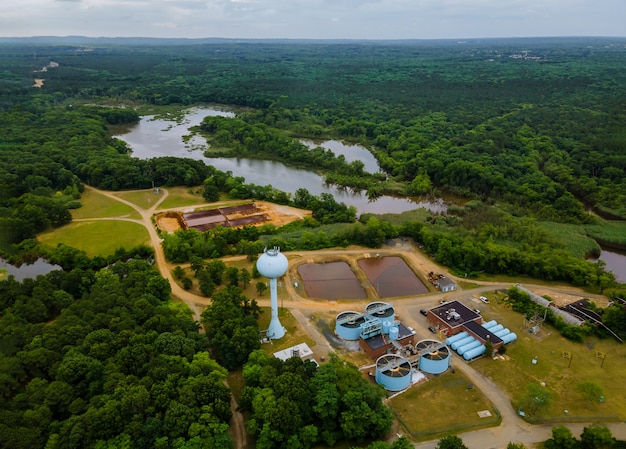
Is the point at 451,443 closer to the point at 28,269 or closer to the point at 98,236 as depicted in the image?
the point at 28,269

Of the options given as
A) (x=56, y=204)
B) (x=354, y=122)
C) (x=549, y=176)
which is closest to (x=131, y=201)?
(x=56, y=204)

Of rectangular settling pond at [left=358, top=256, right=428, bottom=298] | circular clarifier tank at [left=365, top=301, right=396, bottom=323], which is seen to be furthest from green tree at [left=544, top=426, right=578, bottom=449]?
rectangular settling pond at [left=358, top=256, right=428, bottom=298]

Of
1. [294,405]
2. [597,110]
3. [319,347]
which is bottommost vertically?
[319,347]

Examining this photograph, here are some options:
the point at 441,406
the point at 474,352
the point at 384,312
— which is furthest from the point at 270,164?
the point at 441,406

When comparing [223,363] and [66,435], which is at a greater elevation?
[66,435]

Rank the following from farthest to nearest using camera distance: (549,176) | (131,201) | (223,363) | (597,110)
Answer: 1. (597,110)
2. (549,176)
3. (131,201)
4. (223,363)

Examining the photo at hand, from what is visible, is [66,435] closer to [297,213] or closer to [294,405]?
[294,405]
